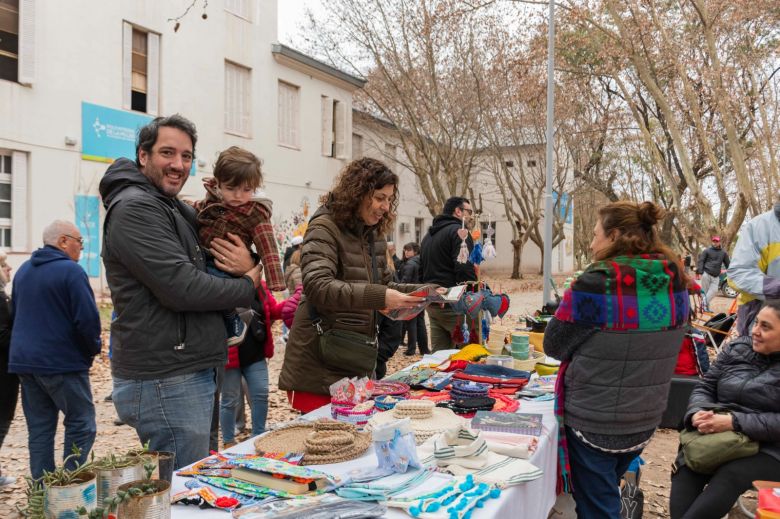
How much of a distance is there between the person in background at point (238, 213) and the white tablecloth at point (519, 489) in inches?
26.2

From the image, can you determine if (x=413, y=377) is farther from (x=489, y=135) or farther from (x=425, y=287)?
(x=489, y=135)

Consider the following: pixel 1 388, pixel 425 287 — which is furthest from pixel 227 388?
pixel 425 287

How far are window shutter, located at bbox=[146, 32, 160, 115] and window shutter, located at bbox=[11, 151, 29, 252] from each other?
10.2 feet

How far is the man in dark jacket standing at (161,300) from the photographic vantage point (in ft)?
6.79

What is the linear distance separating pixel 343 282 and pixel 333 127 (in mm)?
17491

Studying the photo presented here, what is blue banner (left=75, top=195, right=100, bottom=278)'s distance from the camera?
459 inches

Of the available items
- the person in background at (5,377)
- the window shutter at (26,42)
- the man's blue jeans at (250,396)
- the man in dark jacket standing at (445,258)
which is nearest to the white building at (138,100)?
the window shutter at (26,42)

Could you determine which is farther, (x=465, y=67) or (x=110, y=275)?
(x=465, y=67)

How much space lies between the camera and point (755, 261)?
414 cm

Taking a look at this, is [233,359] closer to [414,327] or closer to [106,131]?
[414,327]

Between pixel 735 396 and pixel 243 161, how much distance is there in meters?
2.89

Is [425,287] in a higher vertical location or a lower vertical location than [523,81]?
lower

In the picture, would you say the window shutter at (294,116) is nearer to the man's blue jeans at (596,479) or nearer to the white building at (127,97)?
the white building at (127,97)

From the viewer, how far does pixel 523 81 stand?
16391 mm
